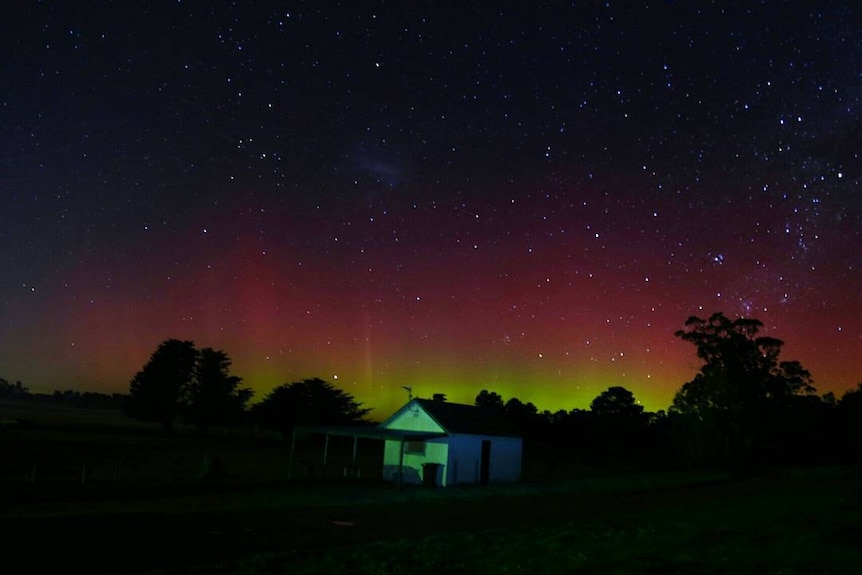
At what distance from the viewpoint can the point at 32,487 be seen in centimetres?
2244

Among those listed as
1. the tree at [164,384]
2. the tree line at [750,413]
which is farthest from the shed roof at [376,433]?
the tree at [164,384]

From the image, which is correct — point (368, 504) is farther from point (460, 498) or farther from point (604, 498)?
point (604, 498)

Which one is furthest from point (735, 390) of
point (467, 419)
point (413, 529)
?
point (413, 529)

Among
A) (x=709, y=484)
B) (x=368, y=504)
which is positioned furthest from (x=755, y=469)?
(x=368, y=504)

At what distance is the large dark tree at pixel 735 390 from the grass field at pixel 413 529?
55.9ft

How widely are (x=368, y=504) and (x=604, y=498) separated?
8472mm

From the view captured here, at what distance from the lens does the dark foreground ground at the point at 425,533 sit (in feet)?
35.9

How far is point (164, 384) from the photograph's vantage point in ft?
268

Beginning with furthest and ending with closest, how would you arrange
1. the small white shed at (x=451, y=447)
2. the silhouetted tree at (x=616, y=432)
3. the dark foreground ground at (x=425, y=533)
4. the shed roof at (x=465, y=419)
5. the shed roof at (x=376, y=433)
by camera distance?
the silhouetted tree at (x=616, y=432) < the shed roof at (x=465, y=419) < the small white shed at (x=451, y=447) < the shed roof at (x=376, y=433) < the dark foreground ground at (x=425, y=533)

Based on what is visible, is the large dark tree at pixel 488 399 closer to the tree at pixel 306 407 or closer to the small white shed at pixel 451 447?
the tree at pixel 306 407

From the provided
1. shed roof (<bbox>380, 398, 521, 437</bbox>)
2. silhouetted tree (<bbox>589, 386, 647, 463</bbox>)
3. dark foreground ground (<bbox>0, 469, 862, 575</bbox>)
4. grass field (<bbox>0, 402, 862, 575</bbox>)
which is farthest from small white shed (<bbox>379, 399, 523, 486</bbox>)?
silhouetted tree (<bbox>589, 386, 647, 463</bbox>)

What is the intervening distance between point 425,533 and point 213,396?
72.5m

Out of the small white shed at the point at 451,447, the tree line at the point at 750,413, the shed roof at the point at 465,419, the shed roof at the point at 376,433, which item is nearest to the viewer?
the shed roof at the point at 376,433

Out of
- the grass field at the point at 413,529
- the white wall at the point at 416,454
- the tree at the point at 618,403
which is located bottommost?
the grass field at the point at 413,529
